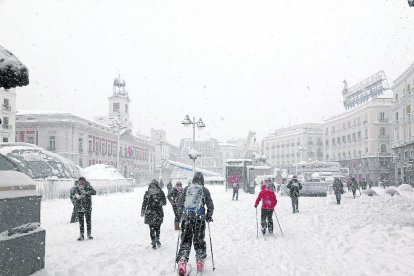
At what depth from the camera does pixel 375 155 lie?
64.4 metres

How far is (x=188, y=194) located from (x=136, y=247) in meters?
2.64

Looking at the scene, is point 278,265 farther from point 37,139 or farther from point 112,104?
point 112,104

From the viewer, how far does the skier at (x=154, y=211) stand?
8234 millimetres

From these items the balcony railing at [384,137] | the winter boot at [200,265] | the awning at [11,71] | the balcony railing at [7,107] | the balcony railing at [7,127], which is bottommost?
the winter boot at [200,265]

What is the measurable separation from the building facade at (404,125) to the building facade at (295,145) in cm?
3431

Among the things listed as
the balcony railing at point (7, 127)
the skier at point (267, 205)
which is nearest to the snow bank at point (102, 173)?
the balcony railing at point (7, 127)

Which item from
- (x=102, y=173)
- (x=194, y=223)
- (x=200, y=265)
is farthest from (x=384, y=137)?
(x=200, y=265)

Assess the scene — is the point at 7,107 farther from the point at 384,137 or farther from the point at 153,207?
the point at 384,137

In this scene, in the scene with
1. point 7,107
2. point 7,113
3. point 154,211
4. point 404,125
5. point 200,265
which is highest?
point 7,107

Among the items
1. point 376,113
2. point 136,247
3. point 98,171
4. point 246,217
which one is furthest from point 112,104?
point 136,247

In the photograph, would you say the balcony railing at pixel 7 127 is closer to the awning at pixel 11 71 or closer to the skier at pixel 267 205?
the skier at pixel 267 205

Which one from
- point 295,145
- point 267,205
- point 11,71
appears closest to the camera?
point 11,71

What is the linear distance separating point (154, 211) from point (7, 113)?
152 ft

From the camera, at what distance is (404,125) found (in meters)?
48.0
